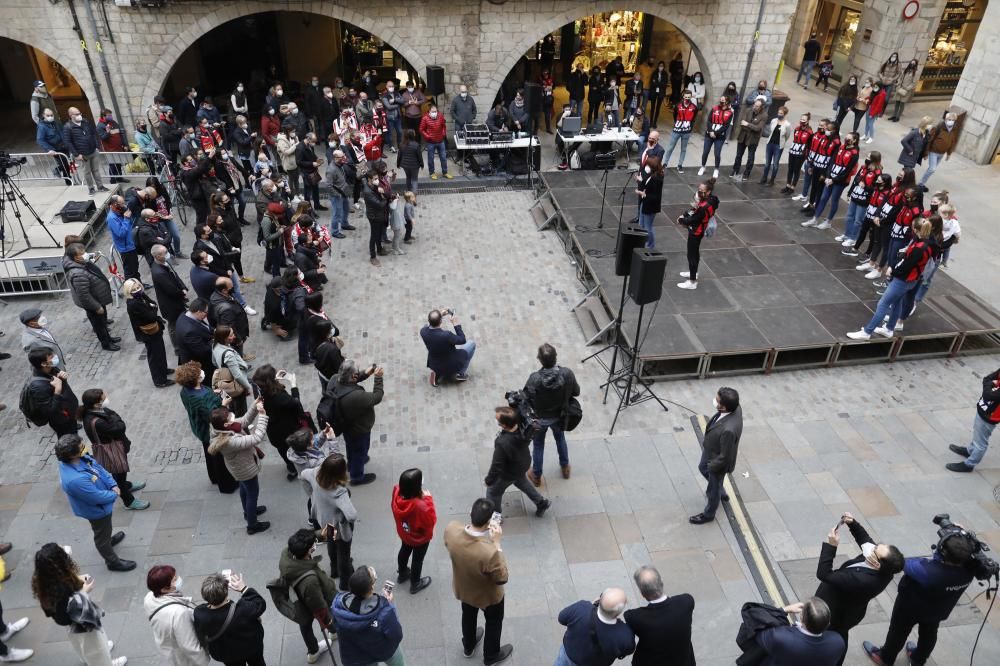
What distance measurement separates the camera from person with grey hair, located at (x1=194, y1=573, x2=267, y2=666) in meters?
4.46

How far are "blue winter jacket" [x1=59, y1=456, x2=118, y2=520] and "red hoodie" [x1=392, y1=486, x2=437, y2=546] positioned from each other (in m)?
2.52

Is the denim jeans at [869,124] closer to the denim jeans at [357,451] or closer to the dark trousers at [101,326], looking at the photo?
the denim jeans at [357,451]

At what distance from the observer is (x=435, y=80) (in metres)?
→ 16.1

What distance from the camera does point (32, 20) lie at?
1504 cm

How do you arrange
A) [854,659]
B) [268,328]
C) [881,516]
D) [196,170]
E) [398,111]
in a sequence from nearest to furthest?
[854,659] → [881,516] → [268,328] → [196,170] → [398,111]

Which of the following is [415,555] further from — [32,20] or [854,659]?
[32,20]

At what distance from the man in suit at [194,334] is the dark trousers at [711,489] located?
18.3ft

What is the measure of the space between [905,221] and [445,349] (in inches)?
268

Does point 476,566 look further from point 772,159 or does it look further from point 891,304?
point 772,159

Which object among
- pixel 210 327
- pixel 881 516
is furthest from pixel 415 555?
pixel 881 516

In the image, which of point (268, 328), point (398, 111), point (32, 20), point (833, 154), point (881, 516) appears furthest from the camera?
point (398, 111)

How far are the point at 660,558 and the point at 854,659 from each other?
5.73 feet

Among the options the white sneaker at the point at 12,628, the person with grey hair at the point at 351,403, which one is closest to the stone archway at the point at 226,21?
the person with grey hair at the point at 351,403

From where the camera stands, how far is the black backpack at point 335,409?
6684mm
